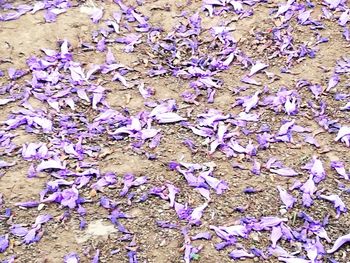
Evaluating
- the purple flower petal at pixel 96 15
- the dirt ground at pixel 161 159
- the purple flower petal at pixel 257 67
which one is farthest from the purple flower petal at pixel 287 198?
the purple flower petal at pixel 96 15

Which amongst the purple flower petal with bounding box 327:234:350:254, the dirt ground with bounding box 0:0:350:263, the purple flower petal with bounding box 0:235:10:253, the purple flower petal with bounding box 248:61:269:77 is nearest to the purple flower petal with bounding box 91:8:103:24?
the dirt ground with bounding box 0:0:350:263

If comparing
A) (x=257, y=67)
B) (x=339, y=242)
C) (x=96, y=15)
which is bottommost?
(x=339, y=242)

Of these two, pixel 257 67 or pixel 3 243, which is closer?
pixel 3 243

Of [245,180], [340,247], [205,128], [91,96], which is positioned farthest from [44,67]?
[340,247]

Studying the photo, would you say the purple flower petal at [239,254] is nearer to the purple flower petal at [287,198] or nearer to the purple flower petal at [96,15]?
the purple flower petal at [287,198]

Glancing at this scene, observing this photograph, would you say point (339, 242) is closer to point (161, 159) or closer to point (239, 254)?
point (239, 254)

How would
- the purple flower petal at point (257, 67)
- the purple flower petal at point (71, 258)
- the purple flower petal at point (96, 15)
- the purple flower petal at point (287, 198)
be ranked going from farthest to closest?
the purple flower petal at point (96, 15), the purple flower petal at point (257, 67), the purple flower petal at point (287, 198), the purple flower petal at point (71, 258)

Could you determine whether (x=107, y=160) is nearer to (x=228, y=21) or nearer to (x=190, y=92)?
(x=190, y=92)

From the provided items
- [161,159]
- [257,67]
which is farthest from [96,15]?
[161,159]
